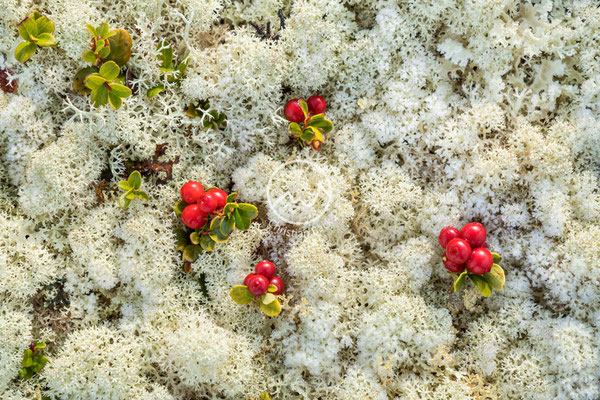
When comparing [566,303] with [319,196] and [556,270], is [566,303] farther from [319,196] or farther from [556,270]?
[319,196]

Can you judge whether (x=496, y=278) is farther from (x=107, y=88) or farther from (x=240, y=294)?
(x=107, y=88)

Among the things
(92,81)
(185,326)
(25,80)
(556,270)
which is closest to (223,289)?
(185,326)

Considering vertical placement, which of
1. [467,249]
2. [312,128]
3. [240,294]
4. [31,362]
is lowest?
[31,362]

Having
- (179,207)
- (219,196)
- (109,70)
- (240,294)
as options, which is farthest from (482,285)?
(109,70)

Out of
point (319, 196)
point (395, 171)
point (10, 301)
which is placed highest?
point (395, 171)

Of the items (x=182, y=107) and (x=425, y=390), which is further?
(x=182, y=107)

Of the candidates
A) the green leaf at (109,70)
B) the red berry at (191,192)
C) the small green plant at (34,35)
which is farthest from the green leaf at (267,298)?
the small green plant at (34,35)
